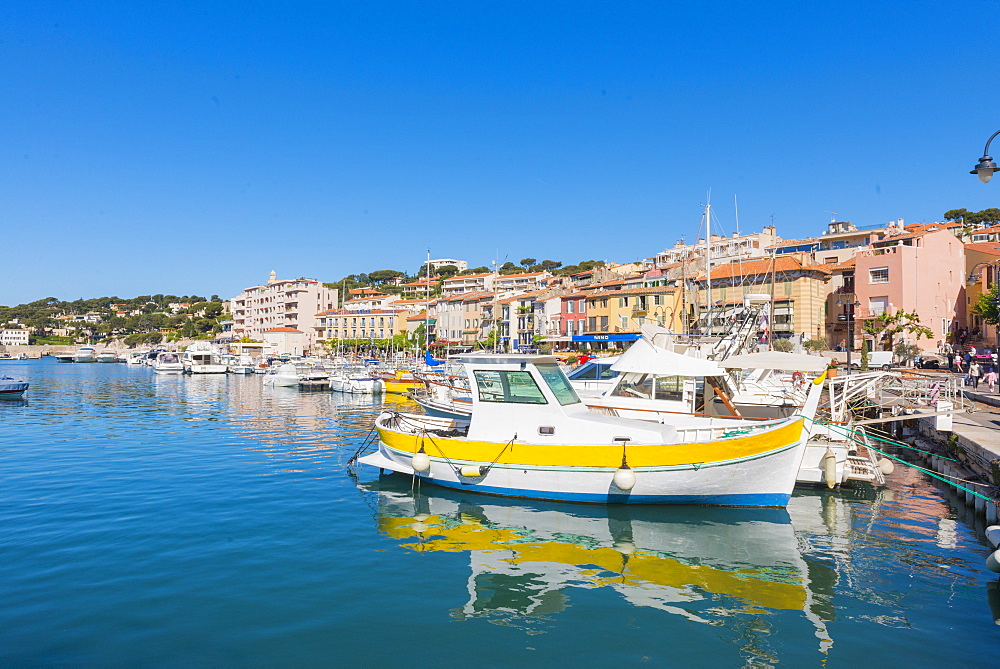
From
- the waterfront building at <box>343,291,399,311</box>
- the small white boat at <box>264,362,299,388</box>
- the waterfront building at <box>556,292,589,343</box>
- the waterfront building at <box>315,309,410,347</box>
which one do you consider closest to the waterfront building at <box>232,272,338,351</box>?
the waterfront building at <box>315,309,410,347</box>

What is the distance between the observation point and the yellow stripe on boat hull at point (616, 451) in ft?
41.2

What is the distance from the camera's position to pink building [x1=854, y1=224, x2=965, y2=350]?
167ft

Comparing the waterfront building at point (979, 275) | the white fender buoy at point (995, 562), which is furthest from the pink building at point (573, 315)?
the white fender buoy at point (995, 562)

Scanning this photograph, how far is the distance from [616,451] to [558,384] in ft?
7.58

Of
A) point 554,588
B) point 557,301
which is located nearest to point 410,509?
point 554,588

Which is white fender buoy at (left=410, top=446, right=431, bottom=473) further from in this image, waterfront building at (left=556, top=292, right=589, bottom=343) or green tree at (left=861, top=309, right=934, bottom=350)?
waterfront building at (left=556, top=292, right=589, bottom=343)

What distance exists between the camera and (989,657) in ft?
24.7

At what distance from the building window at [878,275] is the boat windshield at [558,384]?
48109mm

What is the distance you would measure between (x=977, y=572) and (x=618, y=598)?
6.16m

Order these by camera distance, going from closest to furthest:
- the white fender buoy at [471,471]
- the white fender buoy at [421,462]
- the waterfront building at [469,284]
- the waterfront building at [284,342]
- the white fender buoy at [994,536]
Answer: the white fender buoy at [994,536], the white fender buoy at [471,471], the white fender buoy at [421,462], the waterfront building at [469,284], the waterfront building at [284,342]

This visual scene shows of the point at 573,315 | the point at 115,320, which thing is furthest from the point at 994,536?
the point at 115,320

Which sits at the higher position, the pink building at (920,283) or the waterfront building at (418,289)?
the waterfront building at (418,289)

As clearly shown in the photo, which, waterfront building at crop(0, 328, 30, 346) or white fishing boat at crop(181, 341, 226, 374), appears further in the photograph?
waterfront building at crop(0, 328, 30, 346)

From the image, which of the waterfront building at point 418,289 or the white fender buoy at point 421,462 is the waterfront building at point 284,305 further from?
the white fender buoy at point 421,462
